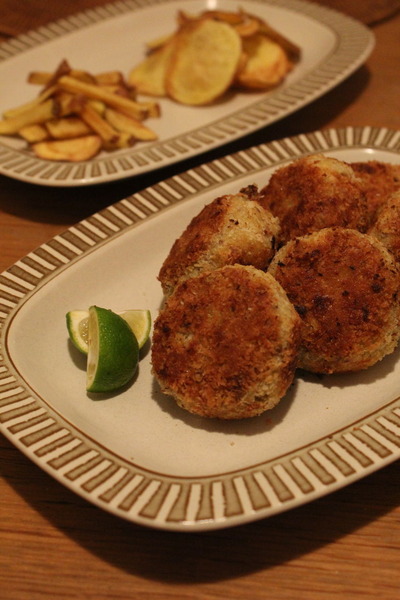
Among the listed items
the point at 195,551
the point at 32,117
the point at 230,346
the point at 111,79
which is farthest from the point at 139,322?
the point at 111,79

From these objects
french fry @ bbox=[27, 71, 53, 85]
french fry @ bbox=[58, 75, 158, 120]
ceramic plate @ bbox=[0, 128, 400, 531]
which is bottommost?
ceramic plate @ bbox=[0, 128, 400, 531]

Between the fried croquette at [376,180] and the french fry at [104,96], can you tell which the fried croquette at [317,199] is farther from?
the french fry at [104,96]

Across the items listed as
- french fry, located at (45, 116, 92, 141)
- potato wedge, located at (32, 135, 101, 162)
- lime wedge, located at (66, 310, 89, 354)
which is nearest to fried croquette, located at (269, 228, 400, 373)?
lime wedge, located at (66, 310, 89, 354)

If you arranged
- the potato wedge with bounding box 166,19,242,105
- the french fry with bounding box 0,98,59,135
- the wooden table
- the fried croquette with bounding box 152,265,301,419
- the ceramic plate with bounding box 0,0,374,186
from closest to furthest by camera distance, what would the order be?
the wooden table → the fried croquette with bounding box 152,265,301,419 → the ceramic plate with bounding box 0,0,374,186 → the french fry with bounding box 0,98,59,135 → the potato wedge with bounding box 166,19,242,105

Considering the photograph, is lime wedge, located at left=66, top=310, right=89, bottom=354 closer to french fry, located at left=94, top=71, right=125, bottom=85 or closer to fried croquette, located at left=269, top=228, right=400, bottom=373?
fried croquette, located at left=269, top=228, right=400, bottom=373

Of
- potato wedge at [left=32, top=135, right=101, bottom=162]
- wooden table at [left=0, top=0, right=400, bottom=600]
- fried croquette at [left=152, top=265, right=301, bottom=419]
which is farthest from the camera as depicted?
potato wedge at [left=32, top=135, right=101, bottom=162]

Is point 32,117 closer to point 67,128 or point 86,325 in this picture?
point 67,128
